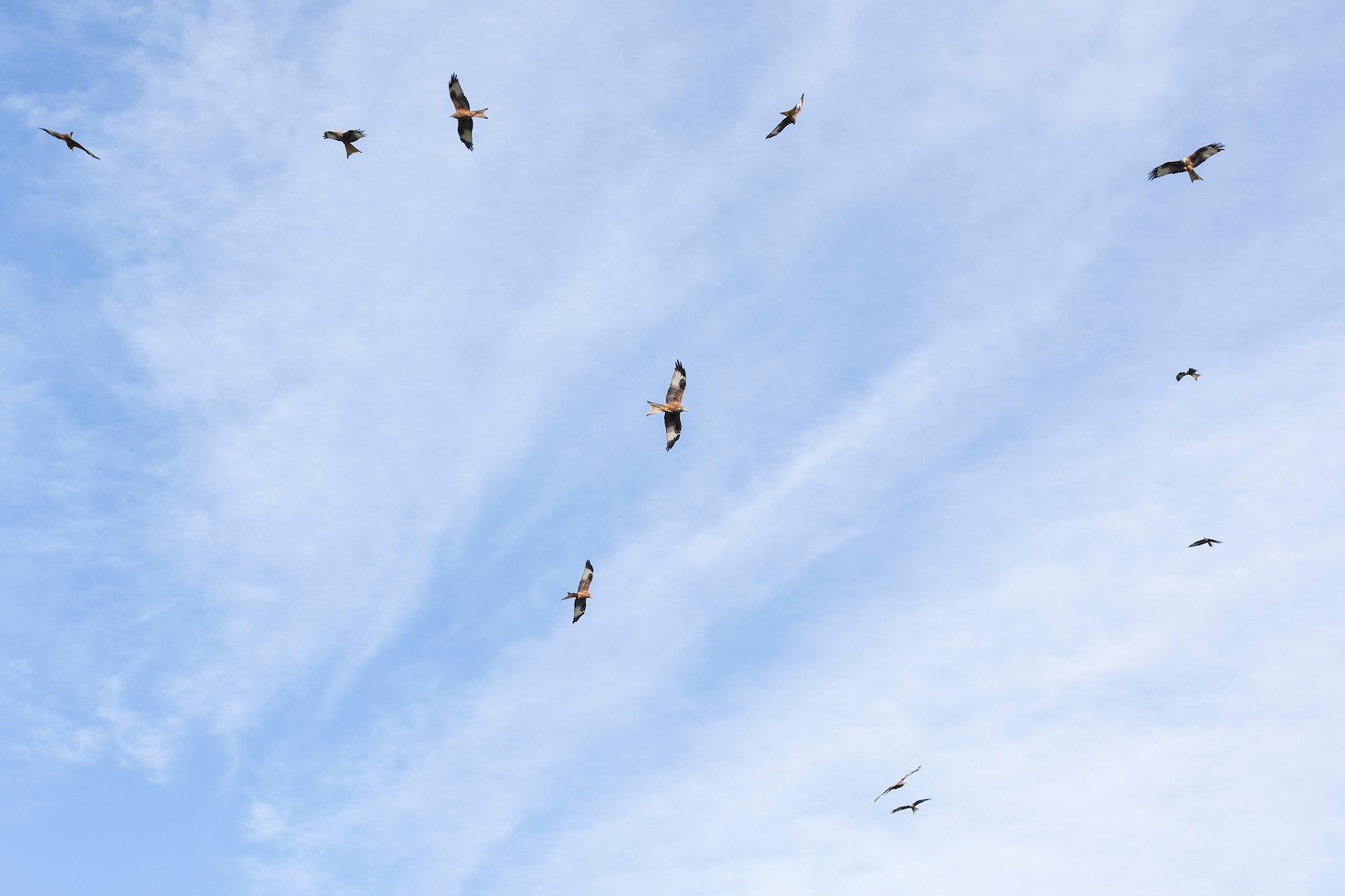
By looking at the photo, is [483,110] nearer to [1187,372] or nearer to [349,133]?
[349,133]

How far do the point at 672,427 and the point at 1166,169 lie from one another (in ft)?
90.2

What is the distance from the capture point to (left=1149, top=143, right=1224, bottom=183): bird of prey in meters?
54.8

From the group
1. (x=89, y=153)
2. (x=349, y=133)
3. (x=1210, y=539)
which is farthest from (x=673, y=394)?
(x=1210, y=539)

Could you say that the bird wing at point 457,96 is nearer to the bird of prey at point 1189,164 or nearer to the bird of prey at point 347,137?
the bird of prey at point 347,137

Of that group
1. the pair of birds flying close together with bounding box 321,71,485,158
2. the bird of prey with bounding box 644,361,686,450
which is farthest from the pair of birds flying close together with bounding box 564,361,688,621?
the pair of birds flying close together with bounding box 321,71,485,158

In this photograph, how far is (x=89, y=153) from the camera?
46.4 m

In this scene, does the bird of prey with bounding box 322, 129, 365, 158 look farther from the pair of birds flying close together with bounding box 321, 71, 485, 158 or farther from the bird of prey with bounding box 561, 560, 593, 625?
the bird of prey with bounding box 561, 560, 593, 625

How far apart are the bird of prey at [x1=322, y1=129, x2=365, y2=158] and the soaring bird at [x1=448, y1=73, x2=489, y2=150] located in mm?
5405

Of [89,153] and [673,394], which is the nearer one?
[89,153]

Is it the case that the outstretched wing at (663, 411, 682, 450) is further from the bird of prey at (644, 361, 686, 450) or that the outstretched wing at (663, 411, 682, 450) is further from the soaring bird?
the soaring bird

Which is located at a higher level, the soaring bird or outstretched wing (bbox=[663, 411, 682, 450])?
the soaring bird

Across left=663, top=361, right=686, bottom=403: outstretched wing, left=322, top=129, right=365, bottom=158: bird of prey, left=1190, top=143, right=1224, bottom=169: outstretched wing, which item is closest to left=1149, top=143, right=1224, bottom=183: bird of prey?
left=1190, top=143, right=1224, bottom=169: outstretched wing

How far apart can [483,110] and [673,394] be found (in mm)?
17887

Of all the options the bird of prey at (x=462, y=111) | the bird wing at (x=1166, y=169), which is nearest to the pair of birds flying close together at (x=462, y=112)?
the bird of prey at (x=462, y=111)
